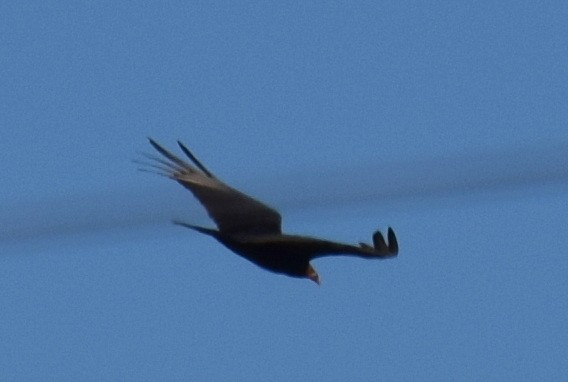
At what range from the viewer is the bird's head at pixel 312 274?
6379mm

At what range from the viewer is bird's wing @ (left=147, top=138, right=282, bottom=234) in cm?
619

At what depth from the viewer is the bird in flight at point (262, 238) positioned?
6094 millimetres

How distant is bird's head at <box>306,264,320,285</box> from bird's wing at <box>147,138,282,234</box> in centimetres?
25

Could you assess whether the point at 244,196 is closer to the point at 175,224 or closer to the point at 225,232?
the point at 225,232

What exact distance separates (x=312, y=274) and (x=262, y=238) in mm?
438

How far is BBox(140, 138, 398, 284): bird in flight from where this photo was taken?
6094 millimetres

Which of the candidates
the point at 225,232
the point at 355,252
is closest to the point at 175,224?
the point at 225,232

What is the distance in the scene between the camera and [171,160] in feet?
22.2

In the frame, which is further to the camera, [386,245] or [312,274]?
[312,274]

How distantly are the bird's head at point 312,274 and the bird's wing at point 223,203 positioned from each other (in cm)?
25

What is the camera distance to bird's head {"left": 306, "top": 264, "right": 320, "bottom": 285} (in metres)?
6.38

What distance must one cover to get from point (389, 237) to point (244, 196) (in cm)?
57

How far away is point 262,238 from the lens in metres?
6.11

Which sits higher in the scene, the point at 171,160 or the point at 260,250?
the point at 171,160
